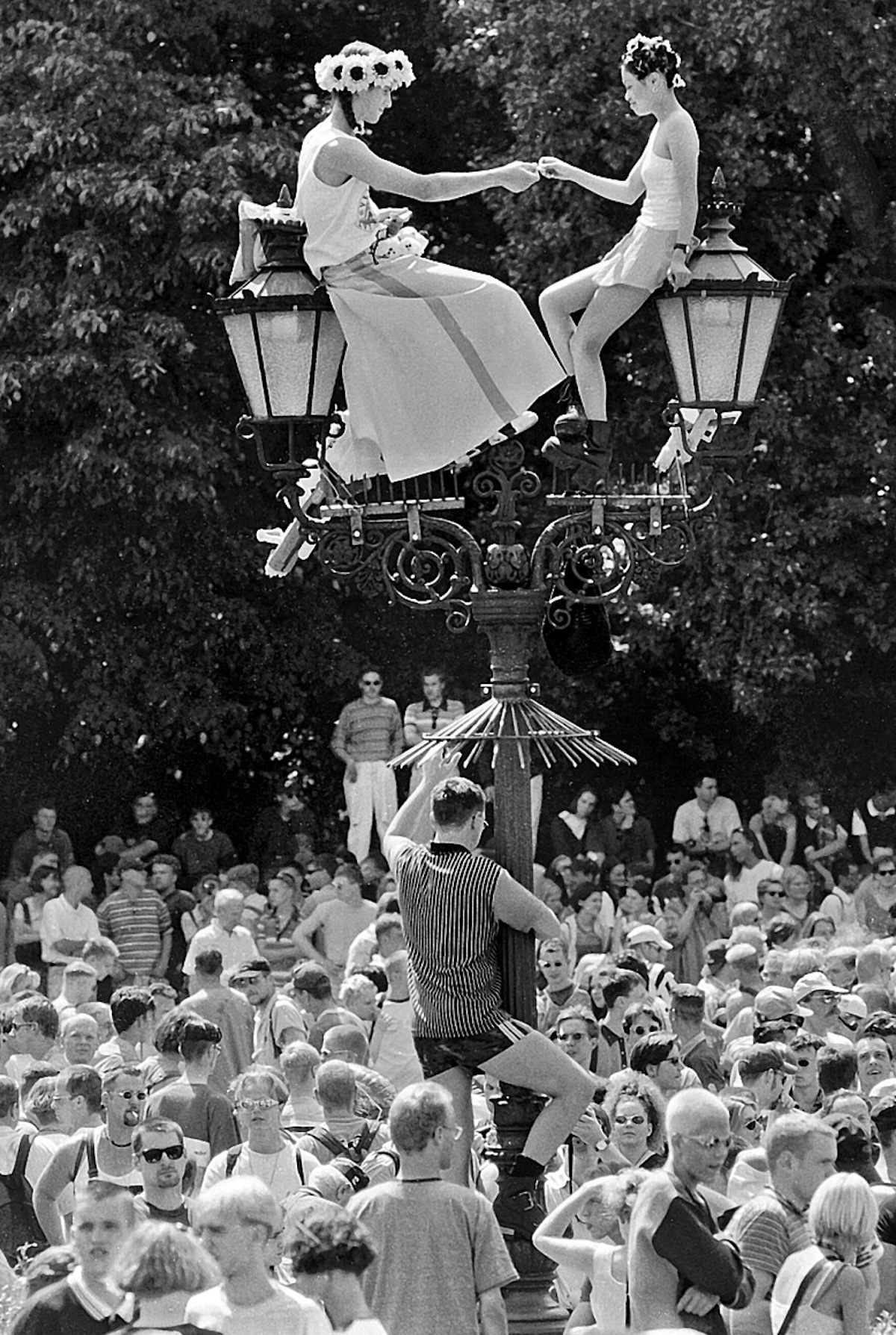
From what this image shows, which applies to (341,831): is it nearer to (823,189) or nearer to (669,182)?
(823,189)

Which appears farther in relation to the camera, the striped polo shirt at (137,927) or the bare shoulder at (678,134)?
the striped polo shirt at (137,927)

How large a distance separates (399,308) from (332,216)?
0.37m

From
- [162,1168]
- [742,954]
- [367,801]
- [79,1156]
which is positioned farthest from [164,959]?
[162,1168]

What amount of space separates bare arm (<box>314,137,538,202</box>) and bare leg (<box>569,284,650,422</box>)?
458mm

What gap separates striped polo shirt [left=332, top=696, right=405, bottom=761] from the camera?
68.3 feet

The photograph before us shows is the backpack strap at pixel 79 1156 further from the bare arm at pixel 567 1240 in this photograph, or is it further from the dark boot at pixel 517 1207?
the bare arm at pixel 567 1240

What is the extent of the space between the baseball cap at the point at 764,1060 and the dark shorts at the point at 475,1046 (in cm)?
131

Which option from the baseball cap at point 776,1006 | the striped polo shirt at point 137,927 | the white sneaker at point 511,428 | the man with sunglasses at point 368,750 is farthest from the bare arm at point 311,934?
the white sneaker at point 511,428

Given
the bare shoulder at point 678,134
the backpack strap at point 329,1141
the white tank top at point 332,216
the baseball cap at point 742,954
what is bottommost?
the backpack strap at point 329,1141

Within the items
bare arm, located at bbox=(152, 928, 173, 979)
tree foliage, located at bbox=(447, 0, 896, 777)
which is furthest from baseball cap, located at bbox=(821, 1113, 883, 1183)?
tree foliage, located at bbox=(447, 0, 896, 777)

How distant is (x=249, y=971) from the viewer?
12.2m

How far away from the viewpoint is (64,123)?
21.2 meters

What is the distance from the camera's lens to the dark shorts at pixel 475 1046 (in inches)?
319

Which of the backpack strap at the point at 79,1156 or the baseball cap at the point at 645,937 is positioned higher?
the baseball cap at the point at 645,937
